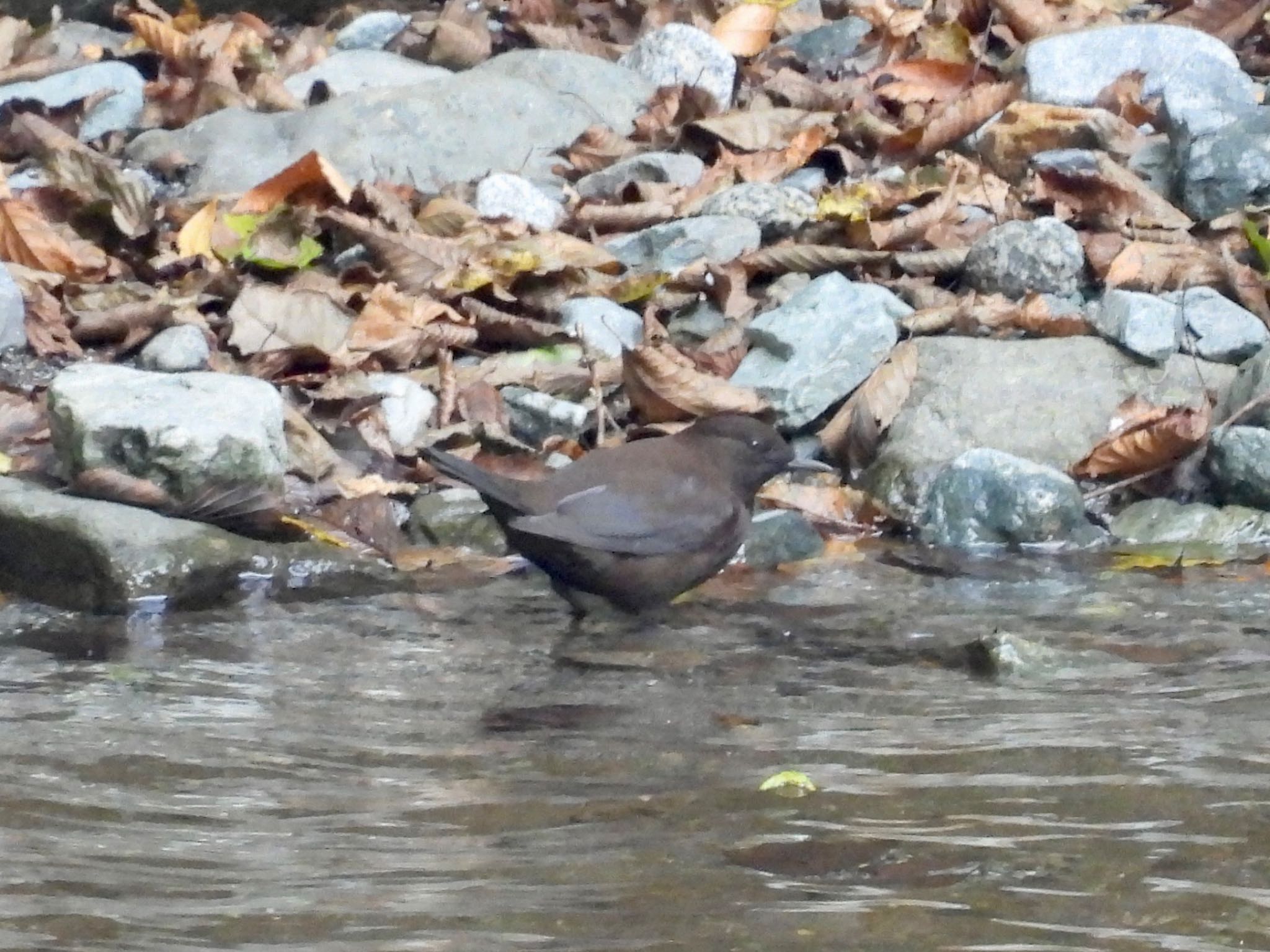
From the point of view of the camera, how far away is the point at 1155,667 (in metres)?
3.95

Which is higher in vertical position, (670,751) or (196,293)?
(670,751)

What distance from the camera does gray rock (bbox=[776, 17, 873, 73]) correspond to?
28.3 feet

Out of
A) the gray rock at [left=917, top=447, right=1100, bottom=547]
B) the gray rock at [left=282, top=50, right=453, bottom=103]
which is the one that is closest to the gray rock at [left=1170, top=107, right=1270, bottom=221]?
the gray rock at [left=917, top=447, right=1100, bottom=547]

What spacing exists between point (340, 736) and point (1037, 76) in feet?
17.6

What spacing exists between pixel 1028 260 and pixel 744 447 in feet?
5.37

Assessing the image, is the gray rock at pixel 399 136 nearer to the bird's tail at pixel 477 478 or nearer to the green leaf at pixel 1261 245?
the green leaf at pixel 1261 245

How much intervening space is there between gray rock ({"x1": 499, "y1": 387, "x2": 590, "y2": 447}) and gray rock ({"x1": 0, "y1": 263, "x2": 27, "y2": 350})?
5.47 feet

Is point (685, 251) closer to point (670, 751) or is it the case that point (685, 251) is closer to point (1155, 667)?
point (1155, 667)

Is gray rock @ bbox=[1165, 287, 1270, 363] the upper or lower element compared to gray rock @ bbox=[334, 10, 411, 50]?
upper

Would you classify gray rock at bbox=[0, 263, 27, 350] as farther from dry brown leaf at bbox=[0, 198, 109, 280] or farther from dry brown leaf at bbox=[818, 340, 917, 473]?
dry brown leaf at bbox=[818, 340, 917, 473]

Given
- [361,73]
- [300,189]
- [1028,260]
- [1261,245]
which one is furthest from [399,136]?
[1261,245]

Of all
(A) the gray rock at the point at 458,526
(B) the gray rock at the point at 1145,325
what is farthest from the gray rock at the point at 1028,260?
(A) the gray rock at the point at 458,526

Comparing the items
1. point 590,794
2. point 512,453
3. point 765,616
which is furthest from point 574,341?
point 590,794

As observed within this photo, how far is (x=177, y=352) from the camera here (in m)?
6.04
